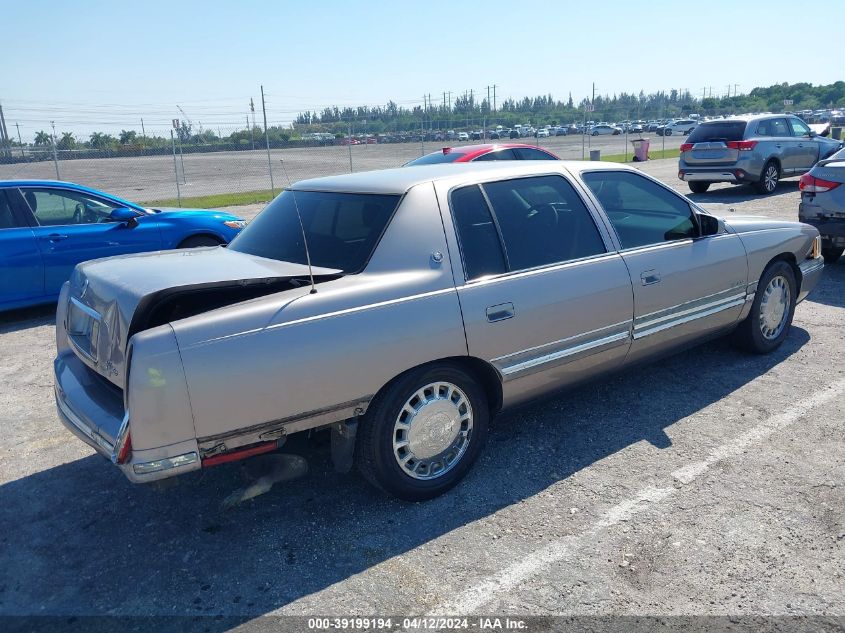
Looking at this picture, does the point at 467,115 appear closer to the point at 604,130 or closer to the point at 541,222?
the point at 604,130

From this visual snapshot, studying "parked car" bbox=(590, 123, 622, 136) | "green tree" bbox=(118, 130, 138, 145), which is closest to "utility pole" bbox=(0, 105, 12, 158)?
"green tree" bbox=(118, 130, 138, 145)

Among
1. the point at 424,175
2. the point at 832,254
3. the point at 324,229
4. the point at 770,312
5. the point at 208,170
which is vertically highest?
the point at 424,175

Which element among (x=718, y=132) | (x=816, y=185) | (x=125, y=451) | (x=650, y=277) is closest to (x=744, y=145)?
(x=718, y=132)

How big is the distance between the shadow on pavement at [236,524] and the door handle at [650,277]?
86 cm

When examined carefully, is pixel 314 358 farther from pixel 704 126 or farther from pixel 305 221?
pixel 704 126

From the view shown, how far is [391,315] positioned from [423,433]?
65 centimetres

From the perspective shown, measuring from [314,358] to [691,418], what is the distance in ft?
8.65

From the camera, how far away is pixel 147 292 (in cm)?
298

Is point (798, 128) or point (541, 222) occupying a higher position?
point (798, 128)

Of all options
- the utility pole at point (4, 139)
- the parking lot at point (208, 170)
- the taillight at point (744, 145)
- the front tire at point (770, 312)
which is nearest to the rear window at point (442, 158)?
the front tire at point (770, 312)

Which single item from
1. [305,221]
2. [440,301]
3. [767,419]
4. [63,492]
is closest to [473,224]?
[440,301]

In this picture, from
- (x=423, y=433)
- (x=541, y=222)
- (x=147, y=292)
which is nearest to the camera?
(x=147, y=292)

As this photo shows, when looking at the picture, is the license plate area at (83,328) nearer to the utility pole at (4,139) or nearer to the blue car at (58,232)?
the blue car at (58,232)

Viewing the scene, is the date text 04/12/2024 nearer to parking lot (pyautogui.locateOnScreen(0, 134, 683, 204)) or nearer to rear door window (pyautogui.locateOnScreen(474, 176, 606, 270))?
rear door window (pyautogui.locateOnScreen(474, 176, 606, 270))
